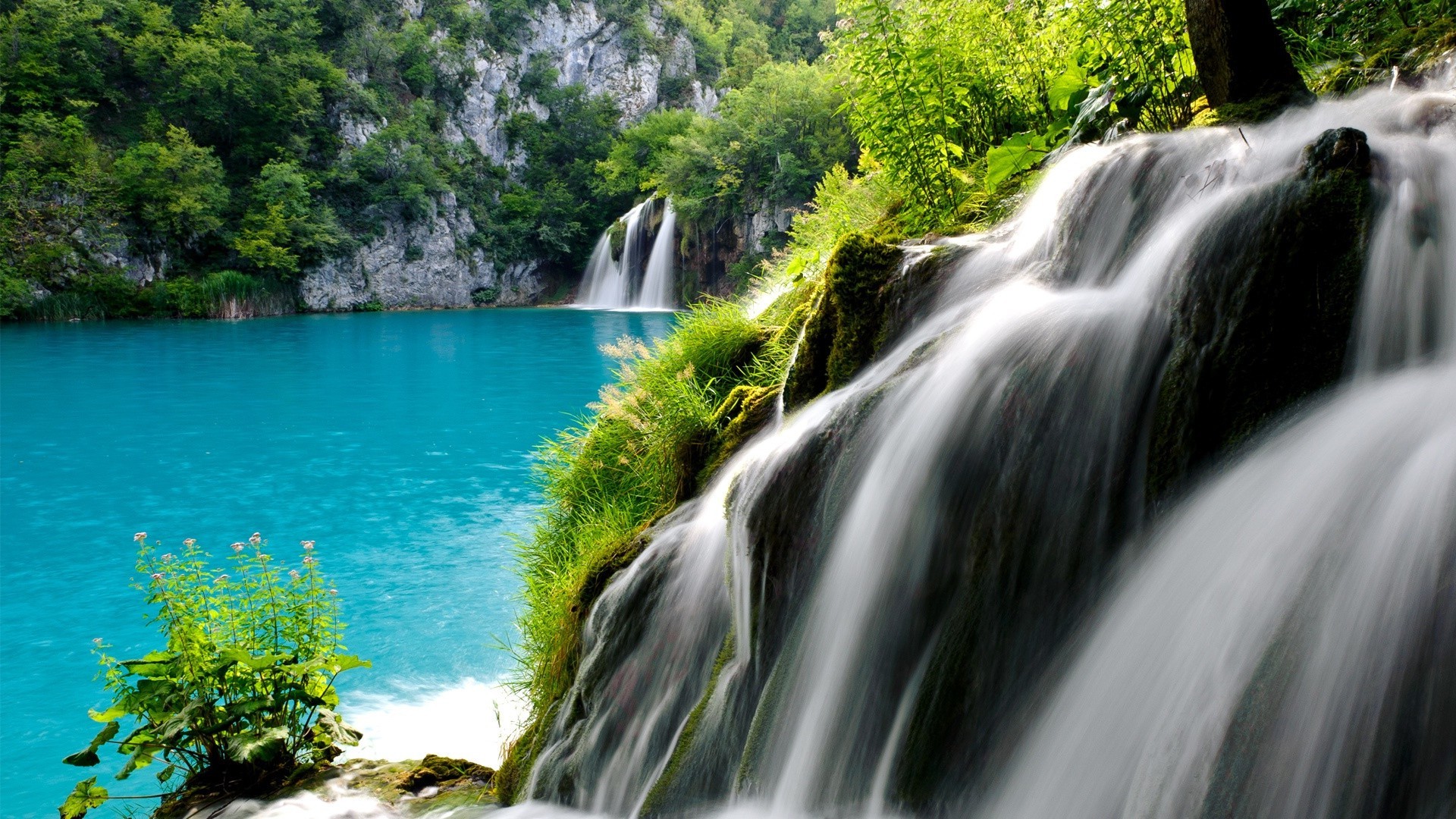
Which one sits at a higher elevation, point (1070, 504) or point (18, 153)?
point (18, 153)

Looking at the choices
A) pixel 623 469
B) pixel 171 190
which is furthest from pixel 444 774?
pixel 171 190

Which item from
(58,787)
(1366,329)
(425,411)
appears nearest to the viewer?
(1366,329)

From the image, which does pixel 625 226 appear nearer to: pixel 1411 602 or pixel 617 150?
pixel 617 150

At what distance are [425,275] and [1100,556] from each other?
3780 centimetres

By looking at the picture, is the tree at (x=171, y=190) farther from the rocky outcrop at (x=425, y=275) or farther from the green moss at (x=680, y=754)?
the green moss at (x=680, y=754)

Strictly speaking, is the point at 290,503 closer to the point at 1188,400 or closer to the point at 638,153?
the point at 1188,400

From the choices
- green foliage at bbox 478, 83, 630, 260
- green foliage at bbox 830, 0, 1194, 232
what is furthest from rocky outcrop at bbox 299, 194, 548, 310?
green foliage at bbox 830, 0, 1194, 232

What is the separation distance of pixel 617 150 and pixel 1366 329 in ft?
133

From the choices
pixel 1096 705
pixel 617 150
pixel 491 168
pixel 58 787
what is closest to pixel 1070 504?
pixel 1096 705

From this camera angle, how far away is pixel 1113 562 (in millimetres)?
2193

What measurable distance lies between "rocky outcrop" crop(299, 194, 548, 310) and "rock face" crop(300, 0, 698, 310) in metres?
0.03

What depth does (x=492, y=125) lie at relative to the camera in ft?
140

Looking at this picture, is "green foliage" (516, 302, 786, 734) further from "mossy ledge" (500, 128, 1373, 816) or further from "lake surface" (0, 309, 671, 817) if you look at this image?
"mossy ledge" (500, 128, 1373, 816)

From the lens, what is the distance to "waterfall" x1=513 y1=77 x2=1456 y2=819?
1.65 meters
